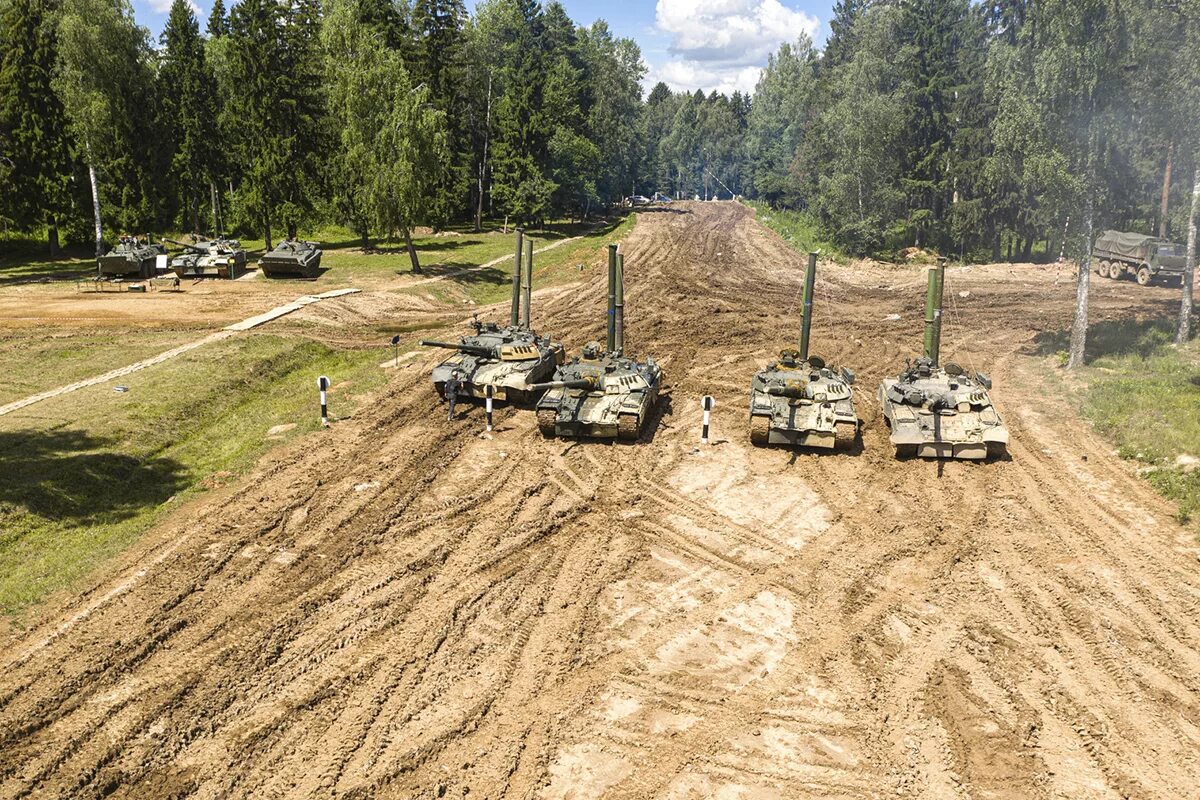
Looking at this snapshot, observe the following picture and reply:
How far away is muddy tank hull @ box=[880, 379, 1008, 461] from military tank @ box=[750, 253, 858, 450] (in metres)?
Result: 1.08

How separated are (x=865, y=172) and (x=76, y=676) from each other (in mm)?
48061

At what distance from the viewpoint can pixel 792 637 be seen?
1179cm

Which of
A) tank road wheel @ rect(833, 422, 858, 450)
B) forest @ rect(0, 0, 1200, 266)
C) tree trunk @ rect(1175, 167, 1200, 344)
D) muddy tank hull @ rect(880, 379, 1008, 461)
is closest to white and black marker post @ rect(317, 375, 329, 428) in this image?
tank road wheel @ rect(833, 422, 858, 450)

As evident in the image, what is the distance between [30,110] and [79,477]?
35284 millimetres

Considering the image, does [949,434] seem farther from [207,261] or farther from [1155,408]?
[207,261]

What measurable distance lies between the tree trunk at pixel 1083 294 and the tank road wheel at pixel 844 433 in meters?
11.3

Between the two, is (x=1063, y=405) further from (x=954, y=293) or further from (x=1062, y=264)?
(x=1062, y=264)

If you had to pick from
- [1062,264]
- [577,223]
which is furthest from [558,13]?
[1062,264]

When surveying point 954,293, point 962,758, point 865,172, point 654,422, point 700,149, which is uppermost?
point 700,149

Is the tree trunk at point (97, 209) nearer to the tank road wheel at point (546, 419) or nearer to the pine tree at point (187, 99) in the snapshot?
the pine tree at point (187, 99)

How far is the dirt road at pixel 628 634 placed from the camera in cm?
922

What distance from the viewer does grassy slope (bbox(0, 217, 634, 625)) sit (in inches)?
550

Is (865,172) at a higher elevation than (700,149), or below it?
below

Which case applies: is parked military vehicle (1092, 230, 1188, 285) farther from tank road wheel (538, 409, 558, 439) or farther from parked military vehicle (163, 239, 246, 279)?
parked military vehicle (163, 239, 246, 279)
